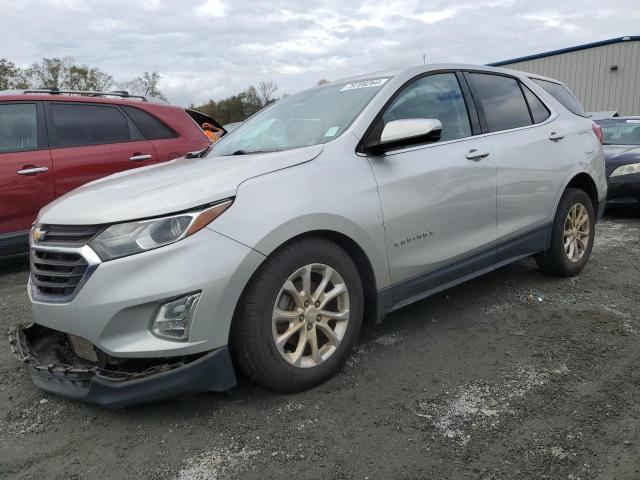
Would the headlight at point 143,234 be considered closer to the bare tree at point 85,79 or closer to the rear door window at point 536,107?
the rear door window at point 536,107

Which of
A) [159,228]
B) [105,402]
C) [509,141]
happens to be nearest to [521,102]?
[509,141]

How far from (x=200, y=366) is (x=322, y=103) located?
1877 millimetres

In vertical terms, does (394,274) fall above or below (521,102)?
below

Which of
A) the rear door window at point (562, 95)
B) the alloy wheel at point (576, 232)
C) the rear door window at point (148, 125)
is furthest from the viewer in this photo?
the rear door window at point (148, 125)

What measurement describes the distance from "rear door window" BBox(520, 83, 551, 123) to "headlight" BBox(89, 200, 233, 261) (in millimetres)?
→ 2934

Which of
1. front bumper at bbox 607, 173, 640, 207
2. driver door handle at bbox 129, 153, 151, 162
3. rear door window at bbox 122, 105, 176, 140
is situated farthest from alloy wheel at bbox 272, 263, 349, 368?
front bumper at bbox 607, 173, 640, 207

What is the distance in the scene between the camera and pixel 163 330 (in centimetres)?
229

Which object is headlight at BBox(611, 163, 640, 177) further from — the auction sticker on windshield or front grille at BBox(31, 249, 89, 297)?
front grille at BBox(31, 249, 89, 297)

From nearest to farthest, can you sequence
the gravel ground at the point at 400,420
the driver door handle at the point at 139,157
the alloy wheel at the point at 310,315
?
the gravel ground at the point at 400,420 → the alloy wheel at the point at 310,315 → the driver door handle at the point at 139,157

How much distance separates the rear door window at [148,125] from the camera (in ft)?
19.0

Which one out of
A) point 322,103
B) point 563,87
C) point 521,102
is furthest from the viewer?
point 563,87

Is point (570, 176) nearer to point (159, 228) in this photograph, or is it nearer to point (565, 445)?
point (565, 445)

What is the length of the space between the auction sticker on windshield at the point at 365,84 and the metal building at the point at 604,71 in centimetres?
2374

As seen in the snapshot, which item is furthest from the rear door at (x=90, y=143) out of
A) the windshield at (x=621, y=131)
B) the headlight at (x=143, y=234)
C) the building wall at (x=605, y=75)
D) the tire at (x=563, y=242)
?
the building wall at (x=605, y=75)
